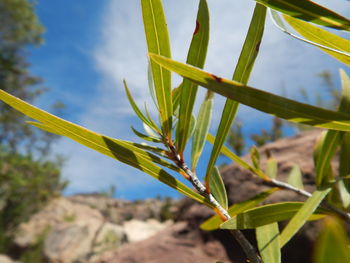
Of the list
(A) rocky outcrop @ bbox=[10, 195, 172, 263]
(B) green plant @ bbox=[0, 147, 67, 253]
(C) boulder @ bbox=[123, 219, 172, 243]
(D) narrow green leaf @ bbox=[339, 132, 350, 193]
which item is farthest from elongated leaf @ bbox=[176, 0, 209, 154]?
(B) green plant @ bbox=[0, 147, 67, 253]

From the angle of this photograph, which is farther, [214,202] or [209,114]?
[209,114]

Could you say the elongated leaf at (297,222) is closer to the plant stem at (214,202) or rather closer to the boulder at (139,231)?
the plant stem at (214,202)

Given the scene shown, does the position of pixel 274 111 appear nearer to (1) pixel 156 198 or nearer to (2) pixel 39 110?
(2) pixel 39 110

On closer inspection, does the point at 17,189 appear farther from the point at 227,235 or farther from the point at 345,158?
the point at 345,158

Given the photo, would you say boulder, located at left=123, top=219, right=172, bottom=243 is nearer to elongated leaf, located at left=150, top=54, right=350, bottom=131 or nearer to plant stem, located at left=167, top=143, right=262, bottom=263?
plant stem, located at left=167, top=143, right=262, bottom=263

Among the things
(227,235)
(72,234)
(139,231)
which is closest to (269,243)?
(227,235)

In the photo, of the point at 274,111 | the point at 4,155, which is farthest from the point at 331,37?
the point at 4,155

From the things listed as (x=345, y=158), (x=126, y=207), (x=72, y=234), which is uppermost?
(x=126, y=207)
